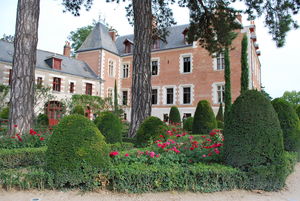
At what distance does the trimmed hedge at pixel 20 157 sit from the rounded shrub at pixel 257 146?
3.77 metres

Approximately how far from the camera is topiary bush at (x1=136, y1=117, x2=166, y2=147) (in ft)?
20.6

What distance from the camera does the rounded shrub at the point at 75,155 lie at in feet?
10.5

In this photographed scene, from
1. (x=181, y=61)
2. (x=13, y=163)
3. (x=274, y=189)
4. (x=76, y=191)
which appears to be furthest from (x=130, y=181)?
(x=181, y=61)

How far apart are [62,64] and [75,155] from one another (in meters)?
20.5

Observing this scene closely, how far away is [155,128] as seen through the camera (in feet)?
20.7

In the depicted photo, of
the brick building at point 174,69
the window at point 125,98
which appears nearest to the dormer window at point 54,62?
the brick building at point 174,69

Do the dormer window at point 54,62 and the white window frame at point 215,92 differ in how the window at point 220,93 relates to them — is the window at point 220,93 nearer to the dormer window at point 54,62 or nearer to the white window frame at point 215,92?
the white window frame at point 215,92

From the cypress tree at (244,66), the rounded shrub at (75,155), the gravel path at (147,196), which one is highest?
the cypress tree at (244,66)

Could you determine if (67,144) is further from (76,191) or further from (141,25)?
(141,25)

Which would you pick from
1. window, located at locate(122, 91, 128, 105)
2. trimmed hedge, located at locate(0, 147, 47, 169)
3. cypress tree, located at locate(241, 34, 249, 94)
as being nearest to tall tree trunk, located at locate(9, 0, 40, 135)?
trimmed hedge, located at locate(0, 147, 47, 169)

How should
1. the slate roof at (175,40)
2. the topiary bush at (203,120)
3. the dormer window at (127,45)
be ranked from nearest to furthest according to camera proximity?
1. the topiary bush at (203,120)
2. the slate roof at (175,40)
3. the dormer window at (127,45)

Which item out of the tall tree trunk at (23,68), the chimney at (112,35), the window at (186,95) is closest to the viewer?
the tall tree trunk at (23,68)

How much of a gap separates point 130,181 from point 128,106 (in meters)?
21.7

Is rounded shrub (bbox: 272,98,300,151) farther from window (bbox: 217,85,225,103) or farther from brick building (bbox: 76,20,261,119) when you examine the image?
window (bbox: 217,85,225,103)
